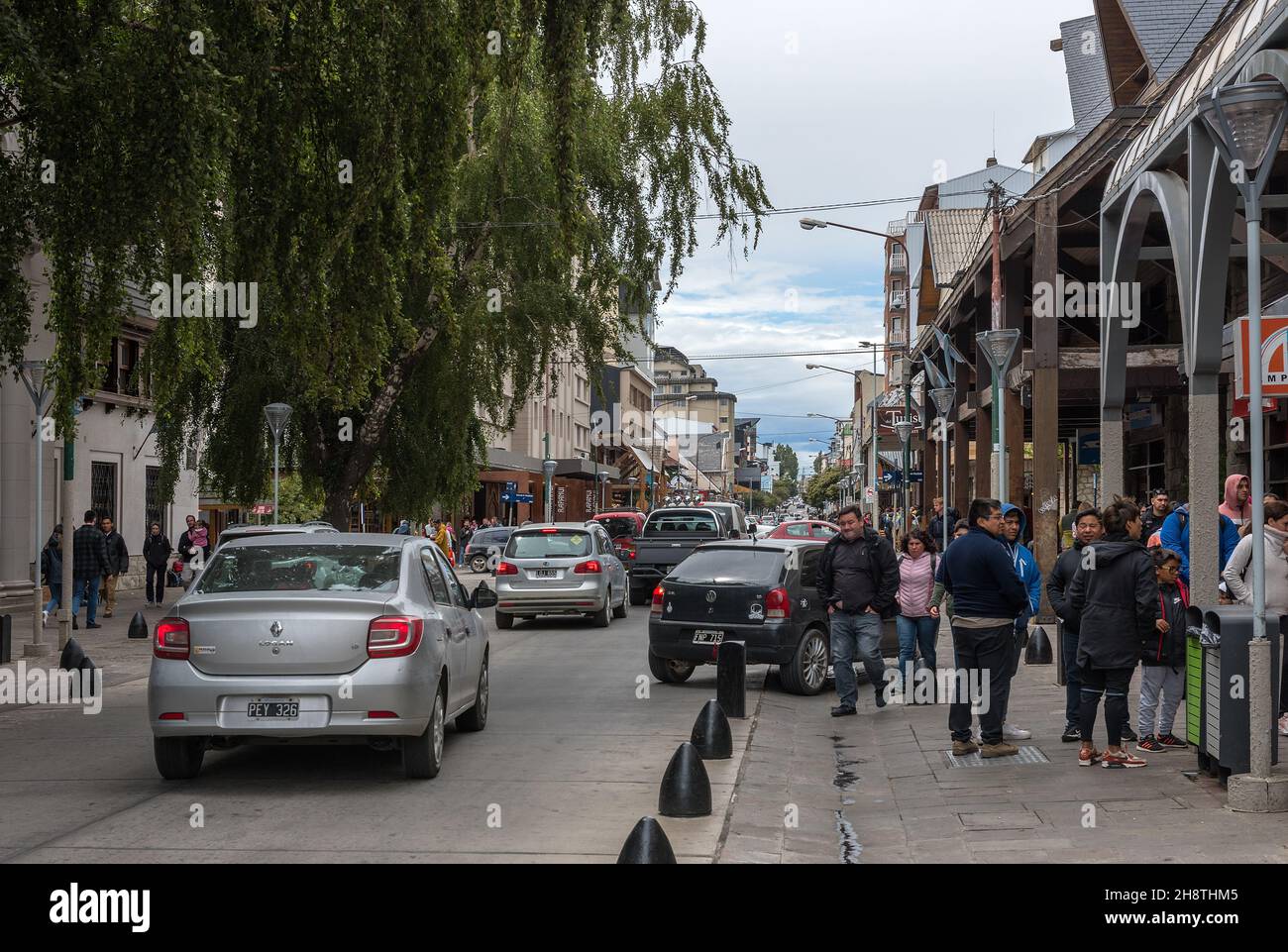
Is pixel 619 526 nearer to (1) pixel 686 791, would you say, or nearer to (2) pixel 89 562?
(2) pixel 89 562

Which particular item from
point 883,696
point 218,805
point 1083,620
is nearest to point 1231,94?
point 1083,620

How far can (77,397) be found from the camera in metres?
10.4

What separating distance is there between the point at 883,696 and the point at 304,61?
24.7 feet

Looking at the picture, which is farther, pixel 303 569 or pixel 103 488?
pixel 103 488

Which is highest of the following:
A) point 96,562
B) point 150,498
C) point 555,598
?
point 150,498

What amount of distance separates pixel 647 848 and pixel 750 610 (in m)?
8.36

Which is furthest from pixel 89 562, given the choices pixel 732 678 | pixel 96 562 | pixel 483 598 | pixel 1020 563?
pixel 1020 563

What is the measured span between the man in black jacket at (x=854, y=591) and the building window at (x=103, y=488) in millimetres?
22275

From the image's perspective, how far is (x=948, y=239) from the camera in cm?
4266

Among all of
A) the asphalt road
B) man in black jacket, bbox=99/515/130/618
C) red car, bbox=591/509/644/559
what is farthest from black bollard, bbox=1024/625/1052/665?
man in black jacket, bbox=99/515/130/618

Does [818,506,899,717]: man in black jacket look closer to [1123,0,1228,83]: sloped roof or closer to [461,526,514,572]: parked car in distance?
[1123,0,1228,83]: sloped roof

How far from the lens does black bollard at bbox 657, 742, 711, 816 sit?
7750 mm

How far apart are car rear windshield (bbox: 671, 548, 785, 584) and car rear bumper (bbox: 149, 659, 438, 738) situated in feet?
20.7

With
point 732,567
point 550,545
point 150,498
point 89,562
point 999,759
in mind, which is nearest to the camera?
point 999,759
